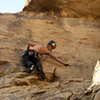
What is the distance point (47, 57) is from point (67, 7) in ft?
14.5

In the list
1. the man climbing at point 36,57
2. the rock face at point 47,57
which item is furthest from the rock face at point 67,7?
the man climbing at point 36,57

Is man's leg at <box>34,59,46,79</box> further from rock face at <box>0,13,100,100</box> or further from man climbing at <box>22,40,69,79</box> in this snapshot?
rock face at <box>0,13,100,100</box>

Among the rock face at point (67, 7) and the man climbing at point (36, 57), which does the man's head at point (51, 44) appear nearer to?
the man climbing at point (36, 57)

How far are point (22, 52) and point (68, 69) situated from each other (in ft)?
6.10

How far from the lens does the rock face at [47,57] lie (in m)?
6.73

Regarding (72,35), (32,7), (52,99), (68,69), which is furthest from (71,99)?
(32,7)

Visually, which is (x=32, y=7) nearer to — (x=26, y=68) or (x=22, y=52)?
(x=22, y=52)

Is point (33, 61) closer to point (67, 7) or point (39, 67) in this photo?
point (39, 67)

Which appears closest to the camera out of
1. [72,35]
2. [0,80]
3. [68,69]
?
[0,80]

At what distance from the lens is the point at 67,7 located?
12555 millimetres

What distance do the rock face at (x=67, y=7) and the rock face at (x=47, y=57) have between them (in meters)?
0.53

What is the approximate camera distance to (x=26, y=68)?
7.99 meters

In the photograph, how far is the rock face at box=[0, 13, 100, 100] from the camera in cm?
673

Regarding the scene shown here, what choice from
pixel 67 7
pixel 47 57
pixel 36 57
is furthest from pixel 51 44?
pixel 67 7
